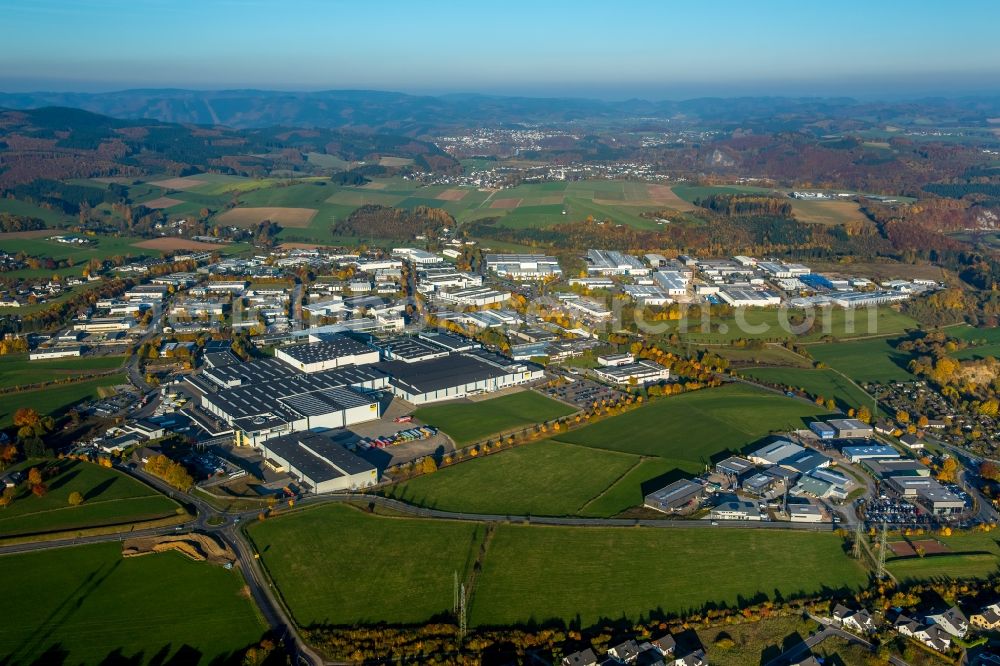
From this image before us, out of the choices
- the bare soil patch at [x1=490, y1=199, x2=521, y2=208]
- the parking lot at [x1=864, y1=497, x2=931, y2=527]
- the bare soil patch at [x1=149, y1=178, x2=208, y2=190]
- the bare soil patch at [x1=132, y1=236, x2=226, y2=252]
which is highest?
the bare soil patch at [x1=149, y1=178, x2=208, y2=190]

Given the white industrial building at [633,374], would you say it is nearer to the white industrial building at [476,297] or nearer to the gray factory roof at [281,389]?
the gray factory roof at [281,389]

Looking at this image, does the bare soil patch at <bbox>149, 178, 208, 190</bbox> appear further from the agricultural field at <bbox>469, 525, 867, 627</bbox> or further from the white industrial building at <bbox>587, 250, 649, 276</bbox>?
the agricultural field at <bbox>469, 525, 867, 627</bbox>

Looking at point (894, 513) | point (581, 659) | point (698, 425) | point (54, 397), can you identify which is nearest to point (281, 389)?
point (54, 397)

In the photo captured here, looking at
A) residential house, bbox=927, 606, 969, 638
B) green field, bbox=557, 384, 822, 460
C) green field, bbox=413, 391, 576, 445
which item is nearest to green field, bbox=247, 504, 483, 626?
green field, bbox=413, 391, 576, 445

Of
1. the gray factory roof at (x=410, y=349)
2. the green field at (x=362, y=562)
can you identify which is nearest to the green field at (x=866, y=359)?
the gray factory roof at (x=410, y=349)

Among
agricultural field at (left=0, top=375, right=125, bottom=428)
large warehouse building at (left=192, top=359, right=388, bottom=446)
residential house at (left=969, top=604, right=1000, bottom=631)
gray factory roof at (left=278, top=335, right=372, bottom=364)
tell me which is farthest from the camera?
gray factory roof at (left=278, top=335, right=372, bottom=364)

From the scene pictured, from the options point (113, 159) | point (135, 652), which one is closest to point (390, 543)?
point (135, 652)

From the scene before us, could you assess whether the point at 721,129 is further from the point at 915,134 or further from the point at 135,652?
the point at 135,652
